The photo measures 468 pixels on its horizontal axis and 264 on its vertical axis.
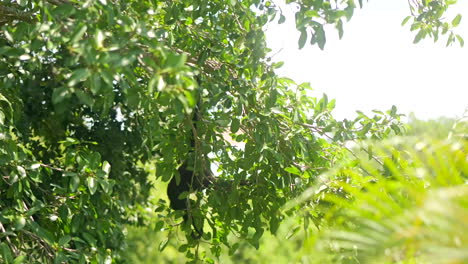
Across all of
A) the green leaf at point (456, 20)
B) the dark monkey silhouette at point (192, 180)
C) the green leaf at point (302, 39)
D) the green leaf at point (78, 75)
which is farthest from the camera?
the green leaf at point (456, 20)

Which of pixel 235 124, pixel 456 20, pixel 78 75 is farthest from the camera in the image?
pixel 456 20

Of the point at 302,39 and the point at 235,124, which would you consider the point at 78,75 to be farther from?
the point at 235,124

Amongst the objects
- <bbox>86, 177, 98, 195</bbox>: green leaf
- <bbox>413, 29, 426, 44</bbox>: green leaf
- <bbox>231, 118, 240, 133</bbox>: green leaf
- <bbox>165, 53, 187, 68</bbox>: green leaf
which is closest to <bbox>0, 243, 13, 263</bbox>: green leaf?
<bbox>86, 177, 98, 195</bbox>: green leaf

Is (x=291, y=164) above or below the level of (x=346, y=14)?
below

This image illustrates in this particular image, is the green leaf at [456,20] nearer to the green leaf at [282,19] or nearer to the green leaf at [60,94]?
the green leaf at [282,19]

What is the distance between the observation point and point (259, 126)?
3.08 meters

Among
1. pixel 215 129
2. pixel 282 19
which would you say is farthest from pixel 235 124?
pixel 282 19

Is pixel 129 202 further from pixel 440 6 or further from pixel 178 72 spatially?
pixel 178 72

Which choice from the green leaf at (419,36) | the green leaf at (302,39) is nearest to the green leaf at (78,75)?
the green leaf at (302,39)

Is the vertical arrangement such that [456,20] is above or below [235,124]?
above

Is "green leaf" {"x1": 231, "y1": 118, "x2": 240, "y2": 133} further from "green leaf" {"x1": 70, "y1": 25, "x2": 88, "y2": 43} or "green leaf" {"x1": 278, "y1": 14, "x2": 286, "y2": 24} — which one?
"green leaf" {"x1": 70, "y1": 25, "x2": 88, "y2": 43}

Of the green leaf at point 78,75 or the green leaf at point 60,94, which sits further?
the green leaf at point 60,94

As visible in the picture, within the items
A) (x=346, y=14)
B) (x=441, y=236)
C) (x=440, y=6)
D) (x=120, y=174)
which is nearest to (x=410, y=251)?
(x=441, y=236)

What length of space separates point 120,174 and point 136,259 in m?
1.56
